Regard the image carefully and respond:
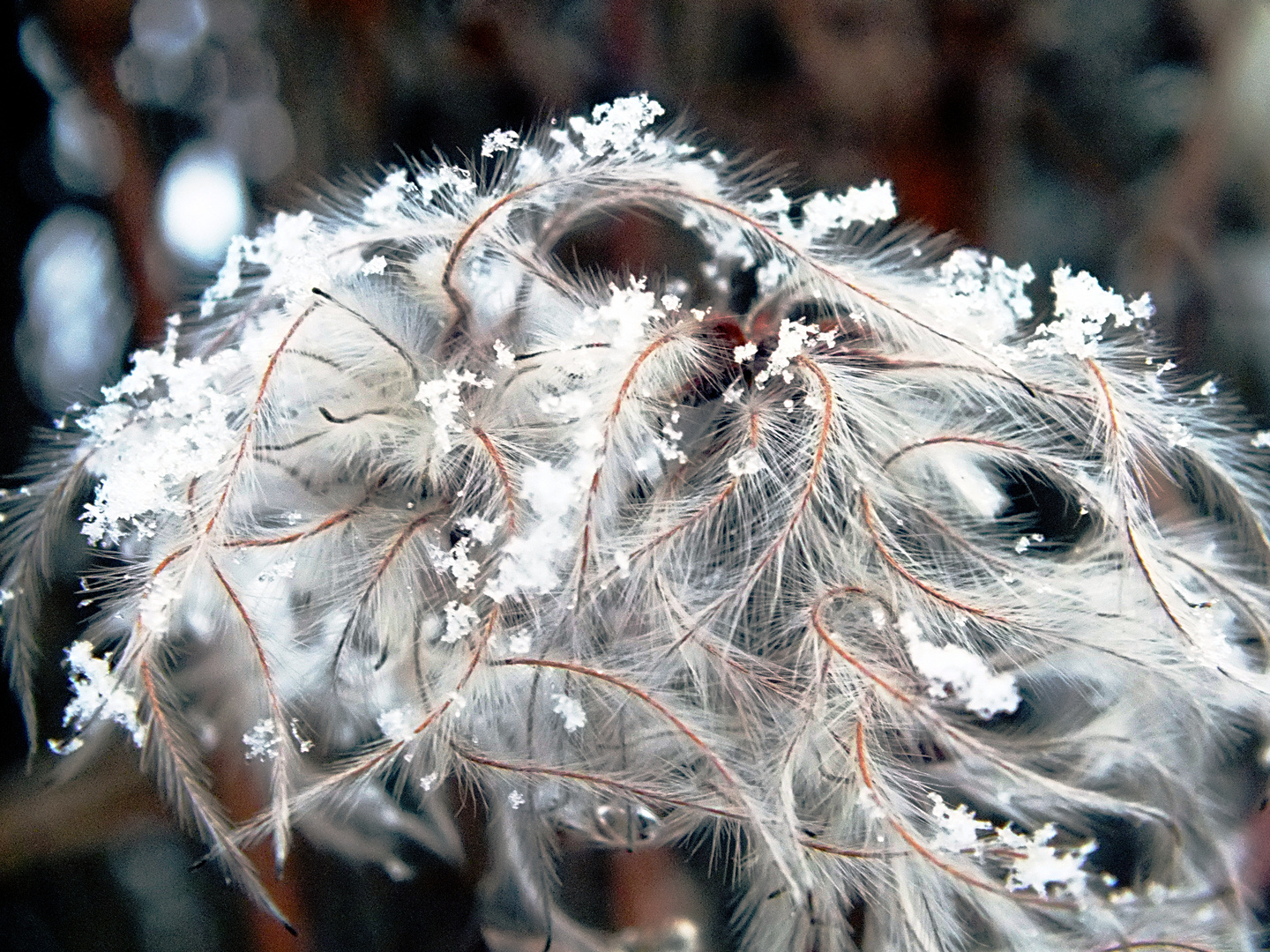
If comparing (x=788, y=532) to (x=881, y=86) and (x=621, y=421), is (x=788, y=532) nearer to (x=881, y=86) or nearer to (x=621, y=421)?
(x=621, y=421)

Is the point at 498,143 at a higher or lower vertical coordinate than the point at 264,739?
higher

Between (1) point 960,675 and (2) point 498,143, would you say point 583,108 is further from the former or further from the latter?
(1) point 960,675

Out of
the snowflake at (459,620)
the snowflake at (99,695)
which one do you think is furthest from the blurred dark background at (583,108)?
the snowflake at (459,620)

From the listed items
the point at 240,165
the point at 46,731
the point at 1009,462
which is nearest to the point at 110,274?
the point at 240,165

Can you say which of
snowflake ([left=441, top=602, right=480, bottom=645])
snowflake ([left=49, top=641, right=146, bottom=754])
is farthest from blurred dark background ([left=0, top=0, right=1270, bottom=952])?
snowflake ([left=441, top=602, right=480, bottom=645])

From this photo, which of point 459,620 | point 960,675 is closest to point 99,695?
point 459,620

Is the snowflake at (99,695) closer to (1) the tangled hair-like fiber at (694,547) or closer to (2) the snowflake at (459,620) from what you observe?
(1) the tangled hair-like fiber at (694,547)

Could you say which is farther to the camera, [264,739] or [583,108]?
[583,108]
